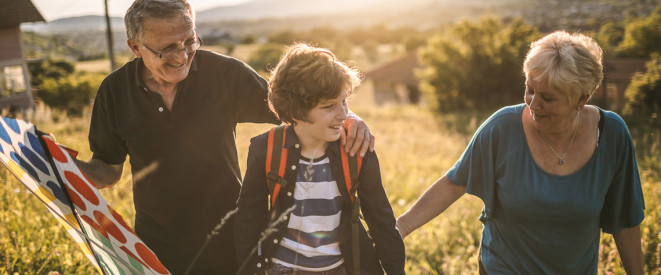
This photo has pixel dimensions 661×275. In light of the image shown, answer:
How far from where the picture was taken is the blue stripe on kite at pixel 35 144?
1.24m

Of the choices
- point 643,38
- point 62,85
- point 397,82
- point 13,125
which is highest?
point 13,125

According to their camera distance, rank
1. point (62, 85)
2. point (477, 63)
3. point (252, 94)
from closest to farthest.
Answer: point (252, 94) → point (62, 85) → point (477, 63)

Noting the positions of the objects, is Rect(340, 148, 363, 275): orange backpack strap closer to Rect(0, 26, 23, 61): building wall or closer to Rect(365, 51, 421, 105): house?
Rect(0, 26, 23, 61): building wall

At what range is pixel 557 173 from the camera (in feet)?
7.18

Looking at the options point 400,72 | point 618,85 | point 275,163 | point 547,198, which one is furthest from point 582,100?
point 400,72

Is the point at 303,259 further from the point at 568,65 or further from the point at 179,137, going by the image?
the point at 568,65

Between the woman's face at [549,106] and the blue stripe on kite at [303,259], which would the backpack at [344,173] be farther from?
the woman's face at [549,106]

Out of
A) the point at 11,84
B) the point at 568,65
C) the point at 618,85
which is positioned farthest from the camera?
the point at 618,85

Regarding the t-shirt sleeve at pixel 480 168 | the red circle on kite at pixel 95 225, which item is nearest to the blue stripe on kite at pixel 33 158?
the red circle on kite at pixel 95 225

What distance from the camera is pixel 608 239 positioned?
3.98 meters

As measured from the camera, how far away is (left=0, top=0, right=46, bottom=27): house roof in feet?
62.8

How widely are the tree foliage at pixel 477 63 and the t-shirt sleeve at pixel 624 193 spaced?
37.8 m

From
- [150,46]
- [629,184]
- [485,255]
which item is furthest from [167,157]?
[629,184]

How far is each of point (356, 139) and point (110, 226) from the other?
114cm
